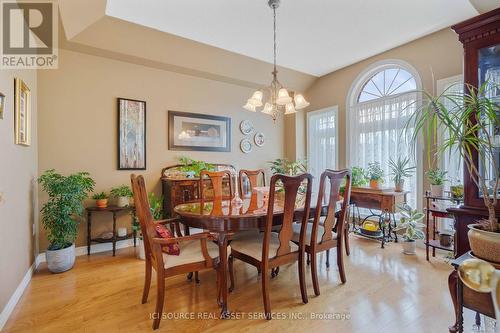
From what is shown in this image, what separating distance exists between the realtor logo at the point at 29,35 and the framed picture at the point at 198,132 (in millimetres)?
1638

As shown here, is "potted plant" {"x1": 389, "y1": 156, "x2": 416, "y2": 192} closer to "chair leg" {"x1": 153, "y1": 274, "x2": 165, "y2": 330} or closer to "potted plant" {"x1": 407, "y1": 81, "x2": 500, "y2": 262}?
"potted plant" {"x1": 407, "y1": 81, "x2": 500, "y2": 262}

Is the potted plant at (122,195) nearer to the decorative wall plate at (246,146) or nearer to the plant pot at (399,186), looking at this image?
the decorative wall plate at (246,146)

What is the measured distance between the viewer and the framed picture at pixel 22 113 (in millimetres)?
2221

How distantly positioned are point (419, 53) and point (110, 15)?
13.3ft

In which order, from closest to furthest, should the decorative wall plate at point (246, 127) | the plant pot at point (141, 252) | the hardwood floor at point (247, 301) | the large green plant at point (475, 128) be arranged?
the large green plant at point (475, 128), the hardwood floor at point (247, 301), the plant pot at point (141, 252), the decorative wall plate at point (246, 127)

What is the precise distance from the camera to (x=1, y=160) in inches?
72.5

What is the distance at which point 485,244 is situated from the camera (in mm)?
1374

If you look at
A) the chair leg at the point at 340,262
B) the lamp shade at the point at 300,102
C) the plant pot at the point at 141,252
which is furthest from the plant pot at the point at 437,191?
the plant pot at the point at 141,252

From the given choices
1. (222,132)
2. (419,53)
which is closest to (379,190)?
(419,53)

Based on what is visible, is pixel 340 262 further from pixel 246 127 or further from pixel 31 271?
pixel 31 271

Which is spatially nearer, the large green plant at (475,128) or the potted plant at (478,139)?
the potted plant at (478,139)

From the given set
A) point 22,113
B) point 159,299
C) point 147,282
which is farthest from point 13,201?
point 159,299

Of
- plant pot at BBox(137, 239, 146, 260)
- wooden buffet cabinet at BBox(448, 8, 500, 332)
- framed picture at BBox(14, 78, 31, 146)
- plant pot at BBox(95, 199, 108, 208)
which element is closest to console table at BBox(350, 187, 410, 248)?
wooden buffet cabinet at BBox(448, 8, 500, 332)

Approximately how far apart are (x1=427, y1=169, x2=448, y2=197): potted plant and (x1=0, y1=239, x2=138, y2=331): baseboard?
13.5ft
